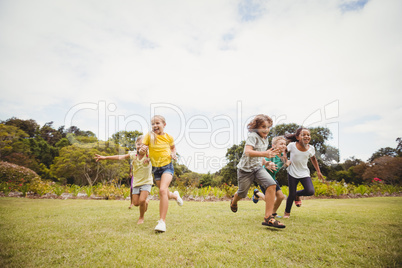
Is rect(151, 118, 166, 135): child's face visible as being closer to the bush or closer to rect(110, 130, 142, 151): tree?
the bush

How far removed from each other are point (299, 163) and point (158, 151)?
319cm

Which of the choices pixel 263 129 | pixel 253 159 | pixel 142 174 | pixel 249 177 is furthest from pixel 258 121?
pixel 142 174

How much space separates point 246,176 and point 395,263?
7.11ft

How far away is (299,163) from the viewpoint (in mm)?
4594

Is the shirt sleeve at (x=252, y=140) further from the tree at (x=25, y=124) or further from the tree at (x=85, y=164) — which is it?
the tree at (x=25, y=124)

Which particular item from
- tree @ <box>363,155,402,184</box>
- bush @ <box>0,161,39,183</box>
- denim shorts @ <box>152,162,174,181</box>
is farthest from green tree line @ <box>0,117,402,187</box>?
denim shorts @ <box>152,162,174,181</box>

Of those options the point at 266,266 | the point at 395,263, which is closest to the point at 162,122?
the point at 266,266

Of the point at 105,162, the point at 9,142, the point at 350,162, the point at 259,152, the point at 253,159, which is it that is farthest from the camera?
the point at 350,162

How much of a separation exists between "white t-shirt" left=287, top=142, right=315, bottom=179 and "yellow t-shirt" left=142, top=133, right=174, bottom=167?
2.85 metres

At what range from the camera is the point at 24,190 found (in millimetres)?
9852

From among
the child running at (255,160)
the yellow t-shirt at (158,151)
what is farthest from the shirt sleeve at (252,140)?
the yellow t-shirt at (158,151)

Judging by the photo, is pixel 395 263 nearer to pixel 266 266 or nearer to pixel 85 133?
pixel 266 266

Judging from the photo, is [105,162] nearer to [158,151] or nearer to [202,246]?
[158,151]

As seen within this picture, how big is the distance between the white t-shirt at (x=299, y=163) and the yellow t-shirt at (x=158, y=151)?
2.85 meters
